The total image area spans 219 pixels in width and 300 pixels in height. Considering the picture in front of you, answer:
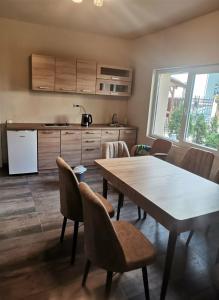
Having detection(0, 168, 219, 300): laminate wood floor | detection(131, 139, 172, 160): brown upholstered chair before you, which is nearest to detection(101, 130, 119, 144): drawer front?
detection(131, 139, 172, 160): brown upholstered chair

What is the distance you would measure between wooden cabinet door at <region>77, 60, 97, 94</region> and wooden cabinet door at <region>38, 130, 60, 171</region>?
39.2 inches

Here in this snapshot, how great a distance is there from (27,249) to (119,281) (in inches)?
35.7

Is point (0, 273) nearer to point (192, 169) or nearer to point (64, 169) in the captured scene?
point (64, 169)

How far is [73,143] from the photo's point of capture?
13.7ft

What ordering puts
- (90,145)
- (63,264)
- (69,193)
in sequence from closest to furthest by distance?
(69,193) < (63,264) < (90,145)

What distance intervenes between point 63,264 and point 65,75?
10.5 ft

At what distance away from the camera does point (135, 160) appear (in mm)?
2592

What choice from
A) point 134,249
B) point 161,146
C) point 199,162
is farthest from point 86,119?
point 134,249

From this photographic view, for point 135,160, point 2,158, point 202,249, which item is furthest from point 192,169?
point 2,158

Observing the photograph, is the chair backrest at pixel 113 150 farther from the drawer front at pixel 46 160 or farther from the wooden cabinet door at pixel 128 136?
the wooden cabinet door at pixel 128 136

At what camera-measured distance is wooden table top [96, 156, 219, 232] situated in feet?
4.70

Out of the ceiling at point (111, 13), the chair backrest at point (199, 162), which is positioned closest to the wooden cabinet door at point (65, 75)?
the ceiling at point (111, 13)

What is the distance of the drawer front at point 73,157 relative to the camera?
4205 millimetres

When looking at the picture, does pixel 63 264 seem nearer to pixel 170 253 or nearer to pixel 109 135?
pixel 170 253
